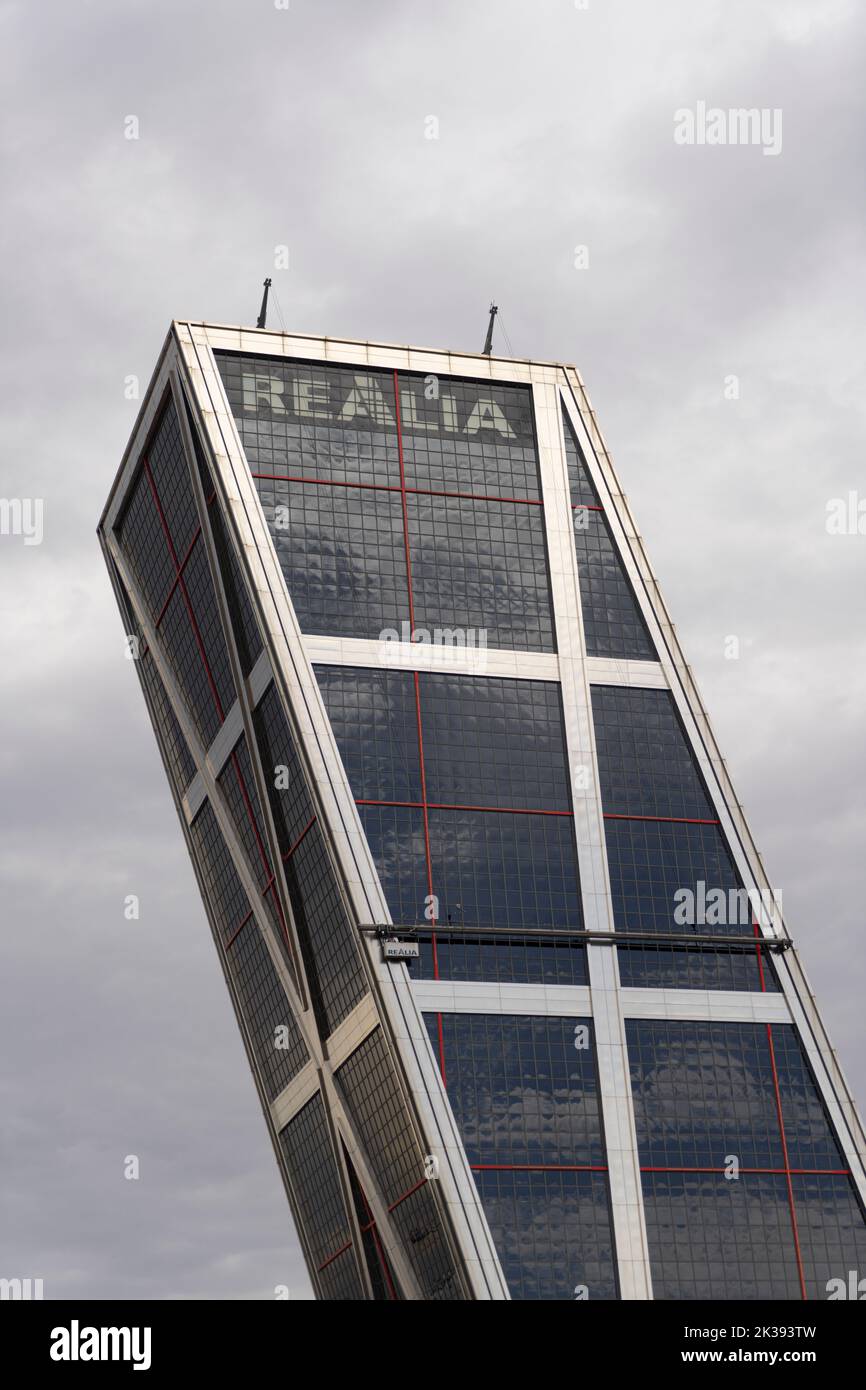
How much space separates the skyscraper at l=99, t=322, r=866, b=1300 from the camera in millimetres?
97250

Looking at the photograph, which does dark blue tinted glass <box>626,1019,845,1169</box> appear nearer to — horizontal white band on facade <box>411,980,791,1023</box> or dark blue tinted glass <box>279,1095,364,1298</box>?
horizontal white band on facade <box>411,980,791,1023</box>

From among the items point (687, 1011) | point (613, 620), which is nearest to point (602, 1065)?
point (687, 1011)

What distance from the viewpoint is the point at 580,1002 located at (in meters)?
101

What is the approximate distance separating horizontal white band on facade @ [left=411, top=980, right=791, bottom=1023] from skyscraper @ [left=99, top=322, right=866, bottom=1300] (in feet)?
0.52

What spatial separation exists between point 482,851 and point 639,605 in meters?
Result: 17.5

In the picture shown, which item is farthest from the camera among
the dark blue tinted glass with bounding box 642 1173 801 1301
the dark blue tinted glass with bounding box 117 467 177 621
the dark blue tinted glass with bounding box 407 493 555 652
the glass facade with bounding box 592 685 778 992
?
the dark blue tinted glass with bounding box 117 467 177 621

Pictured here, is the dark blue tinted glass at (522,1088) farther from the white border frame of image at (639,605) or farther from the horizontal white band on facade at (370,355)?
the horizontal white band on facade at (370,355)

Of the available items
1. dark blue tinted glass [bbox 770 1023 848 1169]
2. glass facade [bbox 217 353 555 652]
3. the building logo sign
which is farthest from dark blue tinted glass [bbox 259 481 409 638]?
dark blue tinted glass [bbox 770 1023 848 1169]

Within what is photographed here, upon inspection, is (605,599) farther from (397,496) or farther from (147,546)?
(147,546)

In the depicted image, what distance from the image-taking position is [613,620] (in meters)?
111

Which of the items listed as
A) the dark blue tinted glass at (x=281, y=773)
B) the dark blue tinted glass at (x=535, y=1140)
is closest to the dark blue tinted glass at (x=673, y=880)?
the dark blue tinted glass at (x=535, y=1140)

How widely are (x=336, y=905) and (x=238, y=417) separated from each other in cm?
2730

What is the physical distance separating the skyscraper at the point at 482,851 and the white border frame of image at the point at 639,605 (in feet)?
0.61

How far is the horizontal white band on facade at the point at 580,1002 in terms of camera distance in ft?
324
